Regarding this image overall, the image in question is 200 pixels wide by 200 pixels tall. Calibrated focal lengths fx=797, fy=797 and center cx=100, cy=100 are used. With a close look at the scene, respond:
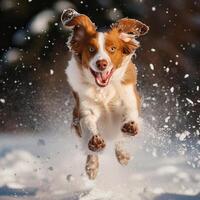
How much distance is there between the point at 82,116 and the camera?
18.5ft

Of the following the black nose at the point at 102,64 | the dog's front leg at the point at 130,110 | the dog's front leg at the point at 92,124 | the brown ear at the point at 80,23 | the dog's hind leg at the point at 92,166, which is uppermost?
the brown ear at the point at 80,23

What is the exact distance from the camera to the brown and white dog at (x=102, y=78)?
5.41 meters

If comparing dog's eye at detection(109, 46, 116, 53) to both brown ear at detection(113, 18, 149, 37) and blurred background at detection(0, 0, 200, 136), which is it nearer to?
brown ear at detection(113, 18, 149, 37)

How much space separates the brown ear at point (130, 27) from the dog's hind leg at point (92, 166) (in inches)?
37.4

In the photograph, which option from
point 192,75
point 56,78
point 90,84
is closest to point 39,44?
point 56,78

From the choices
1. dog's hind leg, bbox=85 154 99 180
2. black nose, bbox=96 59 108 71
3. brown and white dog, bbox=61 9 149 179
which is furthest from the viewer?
dog's hind leg, bbox=85 154 99 180

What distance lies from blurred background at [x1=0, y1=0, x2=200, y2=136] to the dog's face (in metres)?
0.41

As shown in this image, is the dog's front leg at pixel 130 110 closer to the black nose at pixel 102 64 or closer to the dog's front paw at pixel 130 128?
the dog's front paw at pixel 130 128

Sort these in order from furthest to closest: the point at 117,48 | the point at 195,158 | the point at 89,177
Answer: the point at 195,158, the point at 89,177, the point at 117,48

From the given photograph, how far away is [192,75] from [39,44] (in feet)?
4.28

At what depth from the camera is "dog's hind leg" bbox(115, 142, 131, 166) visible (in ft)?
19.5

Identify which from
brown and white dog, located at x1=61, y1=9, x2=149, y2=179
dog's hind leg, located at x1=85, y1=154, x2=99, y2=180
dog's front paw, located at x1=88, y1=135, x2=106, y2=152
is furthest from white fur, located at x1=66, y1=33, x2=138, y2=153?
dog's hind leg, located at x1=85, y1=154, x2=99, y2=180

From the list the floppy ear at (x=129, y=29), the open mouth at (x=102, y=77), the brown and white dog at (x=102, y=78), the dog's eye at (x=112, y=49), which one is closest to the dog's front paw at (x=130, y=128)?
the brown and white dog at (x=102, y=78)

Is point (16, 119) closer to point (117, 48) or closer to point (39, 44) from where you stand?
point (39, 44)
